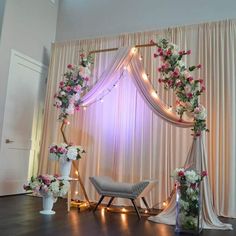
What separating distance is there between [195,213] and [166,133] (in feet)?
5.68

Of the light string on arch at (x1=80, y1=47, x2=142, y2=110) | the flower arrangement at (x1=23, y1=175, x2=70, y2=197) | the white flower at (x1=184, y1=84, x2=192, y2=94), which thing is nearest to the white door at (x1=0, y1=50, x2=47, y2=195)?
the light string on arch at (x1=80, y1=47, x2=142, y2=110)

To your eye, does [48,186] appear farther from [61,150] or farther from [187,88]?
[187,88]

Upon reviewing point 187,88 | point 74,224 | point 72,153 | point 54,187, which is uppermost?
point 187,88

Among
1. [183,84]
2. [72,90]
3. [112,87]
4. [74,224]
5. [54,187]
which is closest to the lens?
Answer: [74,224]

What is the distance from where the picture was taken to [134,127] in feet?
17.0

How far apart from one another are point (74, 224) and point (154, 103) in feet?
6.98

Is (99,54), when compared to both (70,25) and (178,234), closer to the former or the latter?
(70,25)

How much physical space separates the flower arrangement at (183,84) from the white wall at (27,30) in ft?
9.31

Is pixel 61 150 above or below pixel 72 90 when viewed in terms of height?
below

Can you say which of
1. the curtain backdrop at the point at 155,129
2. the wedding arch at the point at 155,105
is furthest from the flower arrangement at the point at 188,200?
the curtain backdrop at the point at 155,129

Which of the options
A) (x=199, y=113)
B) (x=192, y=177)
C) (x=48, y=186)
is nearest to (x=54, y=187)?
(x=48, y=186)

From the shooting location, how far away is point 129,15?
5.93 meters

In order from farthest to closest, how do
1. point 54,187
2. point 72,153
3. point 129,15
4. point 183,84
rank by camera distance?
1. point 129,15
2. point 72,153
3. point 183,84
4. point 54,187

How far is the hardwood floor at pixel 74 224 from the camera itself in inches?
122
